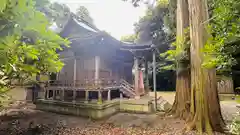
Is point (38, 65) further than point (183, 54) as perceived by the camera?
No

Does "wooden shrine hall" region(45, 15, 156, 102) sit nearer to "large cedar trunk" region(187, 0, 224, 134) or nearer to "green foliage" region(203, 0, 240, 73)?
"large cedar trunk" region(187, 0, 224, 134)

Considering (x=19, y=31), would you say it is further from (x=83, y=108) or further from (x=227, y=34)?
(x=83, y=108)

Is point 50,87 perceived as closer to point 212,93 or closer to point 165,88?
point 212,93

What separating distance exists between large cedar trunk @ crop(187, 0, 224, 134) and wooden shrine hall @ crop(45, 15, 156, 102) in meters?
3.99

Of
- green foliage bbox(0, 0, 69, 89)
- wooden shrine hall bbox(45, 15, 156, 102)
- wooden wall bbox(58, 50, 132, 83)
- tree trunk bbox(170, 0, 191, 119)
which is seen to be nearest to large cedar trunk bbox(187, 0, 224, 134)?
tree trunk bbox(170, 0, 191, 119)

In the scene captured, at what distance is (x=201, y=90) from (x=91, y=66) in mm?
6844

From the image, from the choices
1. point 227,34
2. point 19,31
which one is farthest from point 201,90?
point 19,31

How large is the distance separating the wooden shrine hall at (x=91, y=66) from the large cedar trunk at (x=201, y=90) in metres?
3.99

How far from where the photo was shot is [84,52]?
9.41m

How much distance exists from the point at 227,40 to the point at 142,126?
454 centimetres

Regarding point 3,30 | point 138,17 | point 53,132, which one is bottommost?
point 53,132

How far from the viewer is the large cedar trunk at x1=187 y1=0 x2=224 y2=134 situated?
439cm

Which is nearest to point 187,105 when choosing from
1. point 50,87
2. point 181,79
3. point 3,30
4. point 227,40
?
point 181,79

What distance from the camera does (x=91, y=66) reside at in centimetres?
950
